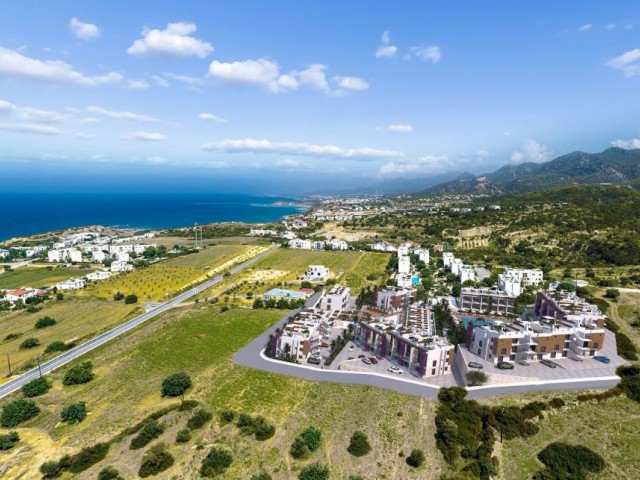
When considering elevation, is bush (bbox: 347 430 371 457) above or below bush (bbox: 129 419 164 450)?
below

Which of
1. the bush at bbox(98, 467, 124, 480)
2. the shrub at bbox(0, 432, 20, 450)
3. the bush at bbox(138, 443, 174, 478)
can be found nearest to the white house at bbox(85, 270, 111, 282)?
the shrub at bbox(0, 432, 20, 450)

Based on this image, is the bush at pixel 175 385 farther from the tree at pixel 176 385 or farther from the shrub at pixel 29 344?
the shrub at pixel 29 344

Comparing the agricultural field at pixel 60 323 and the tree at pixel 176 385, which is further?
the agricultural field at pixel 60 323

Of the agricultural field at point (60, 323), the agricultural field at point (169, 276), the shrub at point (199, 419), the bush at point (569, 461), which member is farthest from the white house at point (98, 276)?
the bush at point (569, 461)

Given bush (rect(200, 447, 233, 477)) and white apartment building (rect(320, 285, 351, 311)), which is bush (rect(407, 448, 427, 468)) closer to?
bush (rect(200, 447, 233, 477))

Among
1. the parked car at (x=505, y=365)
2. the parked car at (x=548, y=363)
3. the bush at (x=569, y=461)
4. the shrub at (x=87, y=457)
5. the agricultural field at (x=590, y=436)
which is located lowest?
Answer: the agricultural field at (x=590, y=436)

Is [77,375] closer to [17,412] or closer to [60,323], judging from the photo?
[17,412]

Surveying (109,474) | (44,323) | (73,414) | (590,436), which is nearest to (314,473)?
(109,474)
